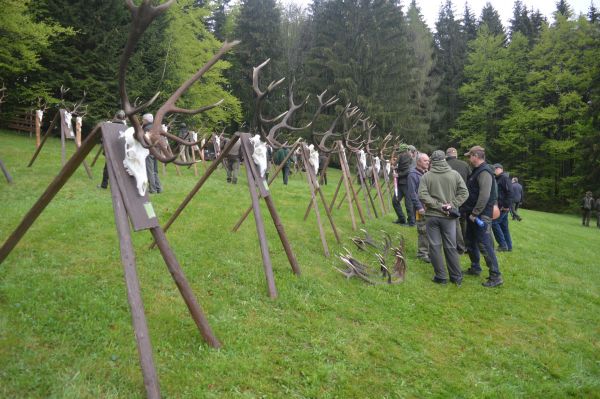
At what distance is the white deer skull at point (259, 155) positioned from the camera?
6.02 meters

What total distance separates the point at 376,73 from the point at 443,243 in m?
28.3

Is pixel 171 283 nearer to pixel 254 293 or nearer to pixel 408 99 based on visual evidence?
pixel 254 293

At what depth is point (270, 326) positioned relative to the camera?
4441mm

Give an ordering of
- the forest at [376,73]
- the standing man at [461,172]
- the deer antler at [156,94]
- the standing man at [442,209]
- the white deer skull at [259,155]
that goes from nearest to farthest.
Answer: the deer antler at [156,94] < the white deer skull at [259,155] < the standing man at [442,209] < the standing man at [461,172] < the forest at [376,73]

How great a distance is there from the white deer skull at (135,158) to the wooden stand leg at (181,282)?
0.45 m

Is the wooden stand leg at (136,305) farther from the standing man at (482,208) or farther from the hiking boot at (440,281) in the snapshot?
the standing man at (482,208)

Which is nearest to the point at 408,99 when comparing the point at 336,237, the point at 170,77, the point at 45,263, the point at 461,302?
the point at 170,77

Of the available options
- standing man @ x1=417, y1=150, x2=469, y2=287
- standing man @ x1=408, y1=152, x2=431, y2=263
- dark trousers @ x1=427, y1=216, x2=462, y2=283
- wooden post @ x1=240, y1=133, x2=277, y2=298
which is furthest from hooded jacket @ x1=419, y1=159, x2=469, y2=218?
wooden post @ x1=240, y1=133, x2=277, y2=298

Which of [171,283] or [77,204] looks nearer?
[171,283]

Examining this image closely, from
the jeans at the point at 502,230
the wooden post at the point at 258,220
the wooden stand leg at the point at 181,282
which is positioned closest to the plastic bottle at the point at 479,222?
the jeans at the point at 502,230

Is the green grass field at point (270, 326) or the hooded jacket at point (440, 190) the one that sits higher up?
the hooded jacket at point (440, 190)

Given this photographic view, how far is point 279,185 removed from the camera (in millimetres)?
16719

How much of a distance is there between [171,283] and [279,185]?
11636 mm

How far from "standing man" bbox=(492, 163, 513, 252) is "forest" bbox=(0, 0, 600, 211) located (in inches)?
574
